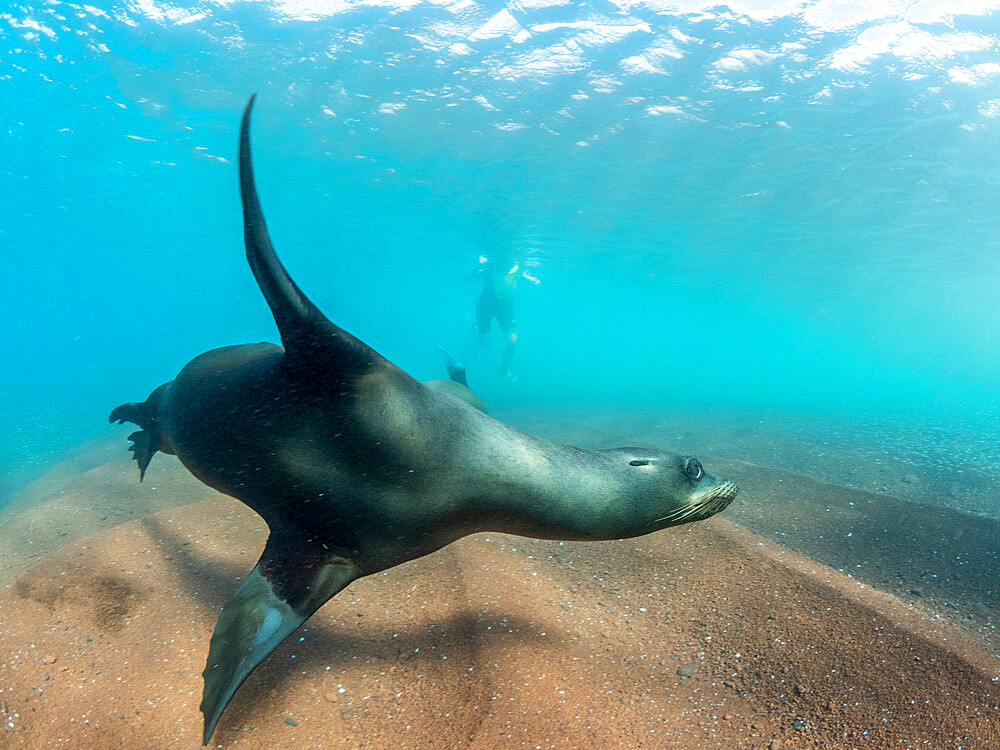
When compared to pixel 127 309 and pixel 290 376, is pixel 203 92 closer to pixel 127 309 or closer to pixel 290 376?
pixel 290 376

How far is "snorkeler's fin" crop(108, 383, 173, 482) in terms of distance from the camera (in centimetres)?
318

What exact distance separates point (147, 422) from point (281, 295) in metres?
2.36

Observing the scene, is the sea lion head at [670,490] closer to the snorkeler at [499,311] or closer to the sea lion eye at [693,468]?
the sea lion eye at [693,468]

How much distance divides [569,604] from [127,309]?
4211 inches

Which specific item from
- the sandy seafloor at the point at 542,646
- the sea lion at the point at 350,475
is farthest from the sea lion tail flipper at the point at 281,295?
the sandy seafloor at the point at 542,646

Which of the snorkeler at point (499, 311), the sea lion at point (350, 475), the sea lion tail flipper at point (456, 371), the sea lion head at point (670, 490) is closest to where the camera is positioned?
the sea lion at point (350, 475)

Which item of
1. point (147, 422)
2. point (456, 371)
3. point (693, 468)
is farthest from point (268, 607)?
point (456, 371)

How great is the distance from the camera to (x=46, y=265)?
49.5 metres

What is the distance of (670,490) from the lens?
2168mm

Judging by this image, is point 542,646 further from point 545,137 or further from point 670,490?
point 545,137

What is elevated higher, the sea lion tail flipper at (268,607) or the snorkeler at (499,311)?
the sea lion tail flipper at (268,607)

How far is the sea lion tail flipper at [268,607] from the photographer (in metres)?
1.70

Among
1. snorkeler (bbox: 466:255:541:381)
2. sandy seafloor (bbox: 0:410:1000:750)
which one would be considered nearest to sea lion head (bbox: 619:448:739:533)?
sandy seafloor (bbox: 0:410:1000:750)

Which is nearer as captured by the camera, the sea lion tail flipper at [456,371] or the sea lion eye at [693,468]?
the sea lion eye at [693,468]
